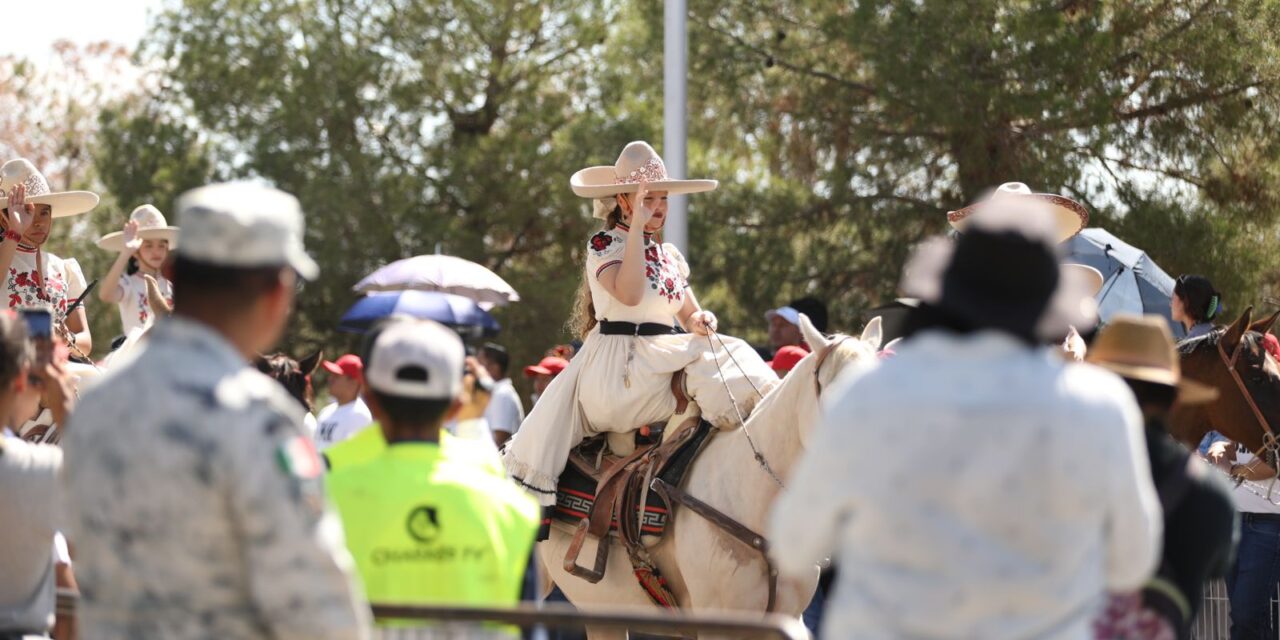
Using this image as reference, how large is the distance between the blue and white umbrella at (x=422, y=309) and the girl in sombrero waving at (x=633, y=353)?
281cm

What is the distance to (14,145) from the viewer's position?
3488 cm

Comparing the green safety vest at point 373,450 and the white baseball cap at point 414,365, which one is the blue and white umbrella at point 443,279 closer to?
the green safety vest at point 373,450

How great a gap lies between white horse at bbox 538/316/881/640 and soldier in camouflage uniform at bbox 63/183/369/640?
448cm

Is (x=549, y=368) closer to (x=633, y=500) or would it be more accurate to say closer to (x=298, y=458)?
(x=633, y=500)

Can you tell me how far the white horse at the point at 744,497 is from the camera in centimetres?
761

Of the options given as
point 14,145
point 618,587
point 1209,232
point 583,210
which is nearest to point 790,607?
point 618,587

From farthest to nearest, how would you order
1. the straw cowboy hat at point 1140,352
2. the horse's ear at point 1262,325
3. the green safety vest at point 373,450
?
the horse's ear at point 1262,325 < the straw cowboy hat at point 1140,352 < the green safety vest at point 373,450

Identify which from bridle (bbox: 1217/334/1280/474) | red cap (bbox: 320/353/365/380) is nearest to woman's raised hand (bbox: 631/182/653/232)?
bridle (bbox: 1217/334/1280/474)

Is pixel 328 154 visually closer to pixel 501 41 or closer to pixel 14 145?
pixel 501 41

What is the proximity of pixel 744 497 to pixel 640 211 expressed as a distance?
4.75ft

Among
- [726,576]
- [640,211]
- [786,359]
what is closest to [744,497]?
[726,576]

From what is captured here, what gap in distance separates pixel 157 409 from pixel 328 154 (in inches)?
874

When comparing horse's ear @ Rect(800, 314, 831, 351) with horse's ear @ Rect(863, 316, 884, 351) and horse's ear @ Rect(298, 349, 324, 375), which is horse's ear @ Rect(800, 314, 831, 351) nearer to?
horse's ear @ Rect(863, 316, 884, 351)

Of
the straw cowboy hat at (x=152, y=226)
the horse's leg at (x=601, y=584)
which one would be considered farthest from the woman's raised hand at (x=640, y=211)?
the straw cowboy hat at (x=152, y=226)
